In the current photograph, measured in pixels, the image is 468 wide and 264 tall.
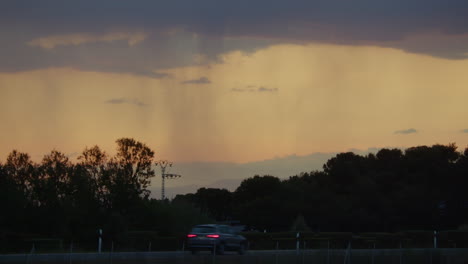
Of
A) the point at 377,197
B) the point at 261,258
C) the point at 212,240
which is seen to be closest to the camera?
the point at 261,258

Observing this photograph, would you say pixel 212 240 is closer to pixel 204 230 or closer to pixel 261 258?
pixel 204 230

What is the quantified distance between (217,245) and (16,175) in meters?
39.5

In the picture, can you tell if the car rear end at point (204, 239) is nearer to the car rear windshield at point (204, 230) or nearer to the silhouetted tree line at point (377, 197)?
the car rear windshield at point (204, 230)

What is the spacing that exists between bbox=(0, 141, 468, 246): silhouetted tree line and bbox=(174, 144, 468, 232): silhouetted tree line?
0.45 ft

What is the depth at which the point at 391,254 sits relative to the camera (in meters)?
43.6

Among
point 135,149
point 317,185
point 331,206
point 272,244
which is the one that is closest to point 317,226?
point 331,206

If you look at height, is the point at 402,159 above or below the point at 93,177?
above

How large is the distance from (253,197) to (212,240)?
3214 inches

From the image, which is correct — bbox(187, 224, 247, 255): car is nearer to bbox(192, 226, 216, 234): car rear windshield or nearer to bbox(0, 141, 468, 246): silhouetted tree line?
bbox(192, 226, 216, 234): car rear windshield

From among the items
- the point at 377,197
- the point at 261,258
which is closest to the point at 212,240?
the point at 261,258

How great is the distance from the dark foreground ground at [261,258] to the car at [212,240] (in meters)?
0.51

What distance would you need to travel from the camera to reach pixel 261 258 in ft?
117

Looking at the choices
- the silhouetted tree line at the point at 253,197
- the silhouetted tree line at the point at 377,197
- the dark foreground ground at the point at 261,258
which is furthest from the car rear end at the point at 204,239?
the silhouetted tree line at the point at 377,197

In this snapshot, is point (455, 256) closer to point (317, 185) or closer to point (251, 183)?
point (317, 185)
